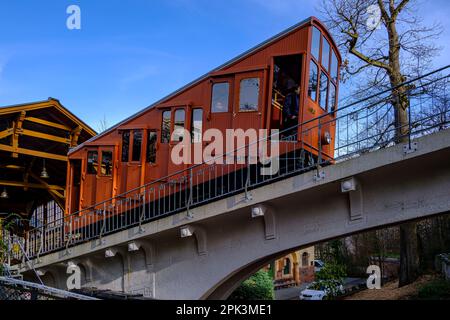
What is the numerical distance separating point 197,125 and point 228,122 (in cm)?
103

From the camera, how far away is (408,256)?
72.1 ft

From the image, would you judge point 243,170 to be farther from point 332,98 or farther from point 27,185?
point 27,185

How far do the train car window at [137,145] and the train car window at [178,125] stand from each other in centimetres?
147

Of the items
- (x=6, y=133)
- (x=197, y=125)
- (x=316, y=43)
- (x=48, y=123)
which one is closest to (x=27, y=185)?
(x=48, y=123)

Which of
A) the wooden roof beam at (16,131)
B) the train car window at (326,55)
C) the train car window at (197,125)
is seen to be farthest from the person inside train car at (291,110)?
the wooden roof beam at (16,131)

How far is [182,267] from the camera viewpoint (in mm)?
12508

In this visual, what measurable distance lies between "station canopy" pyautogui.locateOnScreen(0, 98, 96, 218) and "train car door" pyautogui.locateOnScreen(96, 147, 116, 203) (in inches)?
175

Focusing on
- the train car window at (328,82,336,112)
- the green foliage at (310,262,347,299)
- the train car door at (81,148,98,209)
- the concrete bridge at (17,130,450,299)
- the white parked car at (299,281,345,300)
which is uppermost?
the train car window at (328,82,336,112)

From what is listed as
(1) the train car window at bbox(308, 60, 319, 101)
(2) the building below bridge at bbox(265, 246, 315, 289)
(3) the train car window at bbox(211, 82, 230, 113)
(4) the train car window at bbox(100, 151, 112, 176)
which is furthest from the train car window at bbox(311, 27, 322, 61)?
(2) the building below bridge at bbox(265, 246, 315, 289)

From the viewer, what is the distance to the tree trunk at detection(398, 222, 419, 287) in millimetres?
21812

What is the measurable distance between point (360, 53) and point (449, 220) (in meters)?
10.3

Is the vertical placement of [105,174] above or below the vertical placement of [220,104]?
below

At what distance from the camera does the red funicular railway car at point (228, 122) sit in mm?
11930

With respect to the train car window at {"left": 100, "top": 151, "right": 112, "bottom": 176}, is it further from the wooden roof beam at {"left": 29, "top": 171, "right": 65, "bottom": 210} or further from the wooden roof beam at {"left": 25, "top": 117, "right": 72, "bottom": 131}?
the wooden roof beam at {"left": 29, "top": 171, "right": 65, "bottom": 210}
